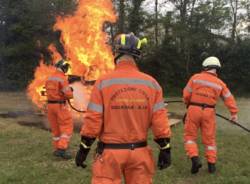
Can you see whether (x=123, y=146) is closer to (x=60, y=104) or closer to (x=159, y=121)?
(x=159, y=121)

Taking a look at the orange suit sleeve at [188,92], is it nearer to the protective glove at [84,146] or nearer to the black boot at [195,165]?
the black boot at [195,165]

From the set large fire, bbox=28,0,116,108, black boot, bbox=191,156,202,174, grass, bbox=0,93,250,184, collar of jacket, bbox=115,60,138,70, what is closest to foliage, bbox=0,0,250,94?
large fire, bbox=28,0,116,108

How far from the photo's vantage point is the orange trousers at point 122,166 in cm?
450

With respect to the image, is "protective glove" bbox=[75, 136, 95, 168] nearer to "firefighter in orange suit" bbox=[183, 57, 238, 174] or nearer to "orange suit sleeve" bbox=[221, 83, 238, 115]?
"firefighter in orange suit" bbox=[183, 57, 238, 174]

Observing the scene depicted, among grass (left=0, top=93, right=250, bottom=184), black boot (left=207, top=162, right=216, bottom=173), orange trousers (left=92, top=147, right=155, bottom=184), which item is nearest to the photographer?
orange trousers (left=92, top=147, right=155, bottom=184)

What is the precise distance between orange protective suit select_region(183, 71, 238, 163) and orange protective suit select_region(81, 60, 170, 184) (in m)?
3.49

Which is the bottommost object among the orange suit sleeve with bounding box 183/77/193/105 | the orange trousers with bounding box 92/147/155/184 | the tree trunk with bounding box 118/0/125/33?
the orange trousers with bounding box 92/147/155/184

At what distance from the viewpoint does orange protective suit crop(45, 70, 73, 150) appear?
8.91 metres

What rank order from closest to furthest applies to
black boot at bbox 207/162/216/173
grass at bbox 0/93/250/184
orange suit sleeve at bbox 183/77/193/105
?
grass at bbox 0/93/250/184, black boot at bbox 207/162/216/173, orange suit sleeve at bbox 183/77/193/105

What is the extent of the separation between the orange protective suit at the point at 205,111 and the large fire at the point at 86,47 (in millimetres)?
6039

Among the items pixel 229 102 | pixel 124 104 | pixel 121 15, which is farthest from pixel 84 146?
pixel 121 15

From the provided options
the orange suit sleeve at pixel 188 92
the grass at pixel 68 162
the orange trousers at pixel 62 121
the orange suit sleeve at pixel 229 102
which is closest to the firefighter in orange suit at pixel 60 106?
the orange trousers at pixel 62 121

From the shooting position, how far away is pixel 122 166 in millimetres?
4562

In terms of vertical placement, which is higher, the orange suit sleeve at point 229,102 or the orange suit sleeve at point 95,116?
the orange suit sleeve at point 95,116
